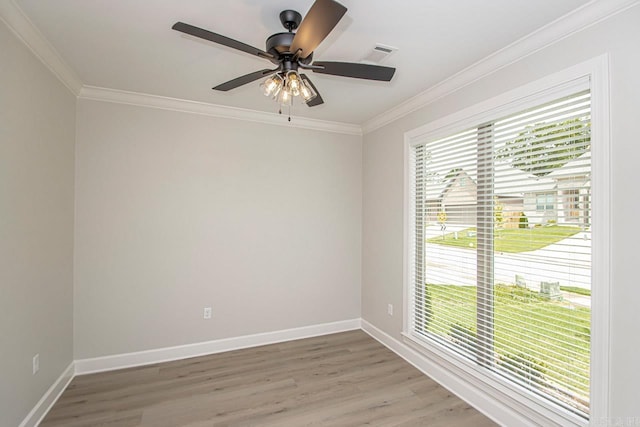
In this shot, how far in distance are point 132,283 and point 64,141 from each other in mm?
1387

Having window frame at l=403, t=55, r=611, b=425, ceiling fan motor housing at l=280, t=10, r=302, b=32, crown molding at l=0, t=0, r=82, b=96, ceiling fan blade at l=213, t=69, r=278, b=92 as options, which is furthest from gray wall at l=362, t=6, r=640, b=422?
crown molding at l=0, t=0, r=82, b=96

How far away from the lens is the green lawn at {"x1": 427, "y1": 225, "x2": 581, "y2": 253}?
6.14 feet

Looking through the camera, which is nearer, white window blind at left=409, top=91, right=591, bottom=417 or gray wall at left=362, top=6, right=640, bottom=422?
gray wall at left=362, top=6, right=640, bottom=422

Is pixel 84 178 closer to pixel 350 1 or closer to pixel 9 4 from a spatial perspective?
pixel 9 4

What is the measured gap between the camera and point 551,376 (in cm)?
189

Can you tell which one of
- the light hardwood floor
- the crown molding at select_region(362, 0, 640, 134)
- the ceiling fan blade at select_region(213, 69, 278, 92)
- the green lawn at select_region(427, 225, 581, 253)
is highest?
the crown molding at select_region(362, 0, 640, 134)

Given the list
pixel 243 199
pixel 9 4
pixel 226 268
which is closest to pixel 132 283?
pixel 226 268

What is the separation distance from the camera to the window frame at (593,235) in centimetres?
160

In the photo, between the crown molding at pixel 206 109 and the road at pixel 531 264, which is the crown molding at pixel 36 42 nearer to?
the crown molding at pixel 206 109

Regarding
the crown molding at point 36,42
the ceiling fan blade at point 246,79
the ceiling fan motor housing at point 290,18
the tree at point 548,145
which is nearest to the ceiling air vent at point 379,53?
the ceiling fan motor housing at point 290,18

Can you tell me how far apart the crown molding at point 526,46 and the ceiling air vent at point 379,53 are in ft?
2.25

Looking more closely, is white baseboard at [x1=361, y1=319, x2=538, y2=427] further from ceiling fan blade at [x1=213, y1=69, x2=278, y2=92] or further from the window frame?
ceiling fan blade at [x1=213, y1=69, x2=278, y2=92]

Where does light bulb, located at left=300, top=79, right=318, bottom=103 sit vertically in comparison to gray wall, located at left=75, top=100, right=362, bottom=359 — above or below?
above

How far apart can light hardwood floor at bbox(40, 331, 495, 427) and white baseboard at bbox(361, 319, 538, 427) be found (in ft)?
0.20
